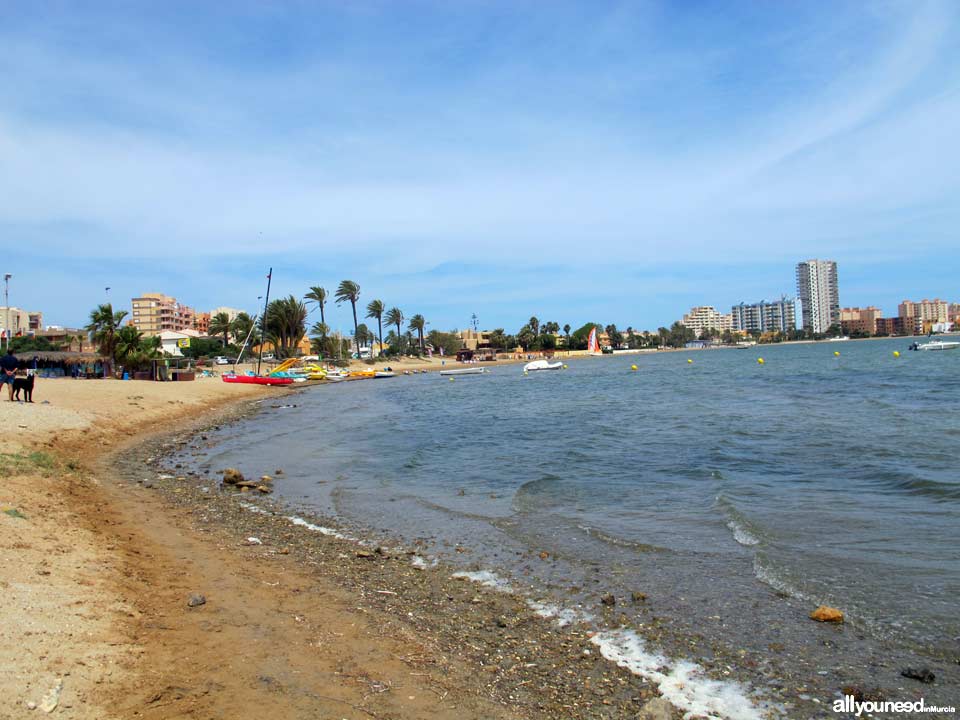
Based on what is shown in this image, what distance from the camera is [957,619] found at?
7.03 metres

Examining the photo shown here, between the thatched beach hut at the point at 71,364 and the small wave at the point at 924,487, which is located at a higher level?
the thatched beach hut at the point at 71,364

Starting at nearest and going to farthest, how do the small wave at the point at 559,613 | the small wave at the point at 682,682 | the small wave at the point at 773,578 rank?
the small wave at the point at 682,682 < the small wave at the point at 559,613 < the small wave at the point at 773,578

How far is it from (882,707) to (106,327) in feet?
175

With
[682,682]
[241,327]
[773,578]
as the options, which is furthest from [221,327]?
[682,682]

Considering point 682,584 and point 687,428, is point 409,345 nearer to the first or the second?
point 687,428

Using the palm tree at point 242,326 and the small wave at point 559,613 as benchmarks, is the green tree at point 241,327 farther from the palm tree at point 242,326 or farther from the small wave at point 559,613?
the small wave at point 559,613

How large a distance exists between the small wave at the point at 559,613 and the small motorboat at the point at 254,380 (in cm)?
6026

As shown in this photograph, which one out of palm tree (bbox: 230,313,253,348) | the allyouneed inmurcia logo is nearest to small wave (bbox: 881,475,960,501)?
the allyouneed inmurcia logo

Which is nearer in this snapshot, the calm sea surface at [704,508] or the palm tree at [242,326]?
the calm sea surface at [704,508]

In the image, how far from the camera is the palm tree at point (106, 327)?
46.8m

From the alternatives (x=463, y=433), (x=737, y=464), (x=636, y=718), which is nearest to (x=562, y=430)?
(x=463, y=433)

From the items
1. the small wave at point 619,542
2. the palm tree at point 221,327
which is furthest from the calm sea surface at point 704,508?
the palm tree at point 221,327

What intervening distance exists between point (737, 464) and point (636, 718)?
13.2 meters

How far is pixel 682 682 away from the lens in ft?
19.0
